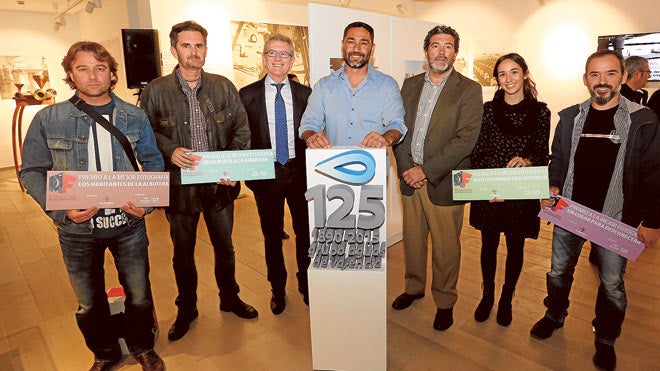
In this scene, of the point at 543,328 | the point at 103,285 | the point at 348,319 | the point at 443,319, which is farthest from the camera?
A: the point at 443,319

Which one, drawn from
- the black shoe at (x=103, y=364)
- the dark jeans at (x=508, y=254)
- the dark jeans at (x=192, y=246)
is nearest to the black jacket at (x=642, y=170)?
the dark jeans at (x=508, y=254)

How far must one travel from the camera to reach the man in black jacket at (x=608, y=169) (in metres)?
2.09

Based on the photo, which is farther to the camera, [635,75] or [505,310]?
[635,75]

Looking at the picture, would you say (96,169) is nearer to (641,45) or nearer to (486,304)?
(486,304)

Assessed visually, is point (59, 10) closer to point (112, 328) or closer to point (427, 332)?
point (112, 328)

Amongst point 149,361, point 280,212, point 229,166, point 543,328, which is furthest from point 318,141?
point 543,328

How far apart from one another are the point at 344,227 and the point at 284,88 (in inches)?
48.3

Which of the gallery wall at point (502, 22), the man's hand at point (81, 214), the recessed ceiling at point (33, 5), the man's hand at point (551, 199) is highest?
the recessed ceiling at point (33, 5)

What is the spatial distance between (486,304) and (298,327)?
4.46 ft

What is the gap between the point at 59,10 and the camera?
9039mm

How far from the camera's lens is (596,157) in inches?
86.2

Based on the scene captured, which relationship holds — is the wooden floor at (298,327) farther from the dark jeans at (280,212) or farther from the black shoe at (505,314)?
the dark jeans at (280,212)

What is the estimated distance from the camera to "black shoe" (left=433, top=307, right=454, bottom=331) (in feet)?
9.14

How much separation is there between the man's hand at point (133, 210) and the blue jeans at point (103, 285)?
80 mm
